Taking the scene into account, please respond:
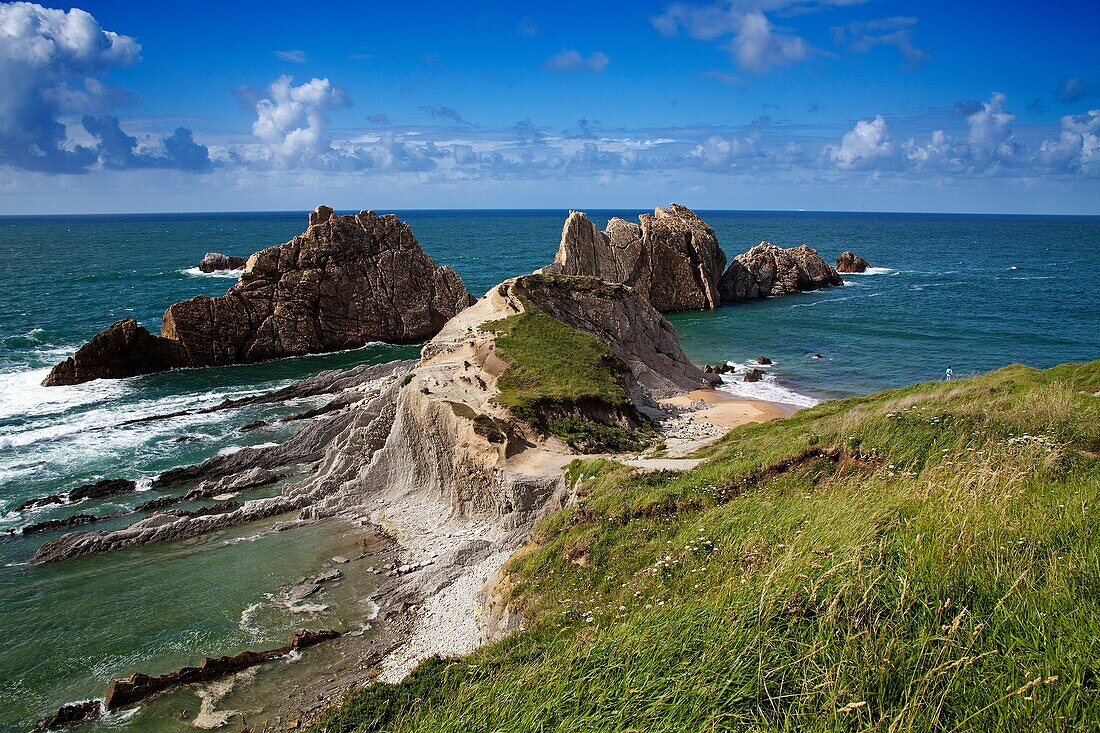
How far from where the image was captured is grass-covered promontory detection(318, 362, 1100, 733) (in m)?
7.37

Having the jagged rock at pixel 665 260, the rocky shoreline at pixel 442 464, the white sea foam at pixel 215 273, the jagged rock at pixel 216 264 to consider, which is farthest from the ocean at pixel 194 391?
the jagged rock at pixel 216 264

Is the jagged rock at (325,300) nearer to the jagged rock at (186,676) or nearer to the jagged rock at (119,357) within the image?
the jagged rock at (119,357)

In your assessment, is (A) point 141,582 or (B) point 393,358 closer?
(A) point 141,582

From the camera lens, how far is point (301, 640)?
18047 mm

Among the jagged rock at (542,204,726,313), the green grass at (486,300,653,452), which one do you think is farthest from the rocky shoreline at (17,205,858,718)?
the jagged rock at (542,204,726,313)

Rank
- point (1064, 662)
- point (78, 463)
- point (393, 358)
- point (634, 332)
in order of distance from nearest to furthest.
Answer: point (1064, 662)
point (78, 463)
point (634, 332)
point (393, 358)

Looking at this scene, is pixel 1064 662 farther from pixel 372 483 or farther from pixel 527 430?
pixel 372 483

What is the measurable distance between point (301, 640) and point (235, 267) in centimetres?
10213

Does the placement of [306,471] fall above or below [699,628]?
below

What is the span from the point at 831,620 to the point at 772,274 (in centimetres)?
8456

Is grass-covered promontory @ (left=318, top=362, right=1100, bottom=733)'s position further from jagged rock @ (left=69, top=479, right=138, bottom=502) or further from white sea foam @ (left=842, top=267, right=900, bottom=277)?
white sea foam @ (left=842, top=267, right=900, bottom=277)

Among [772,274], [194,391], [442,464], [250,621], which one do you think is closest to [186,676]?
[250,621]

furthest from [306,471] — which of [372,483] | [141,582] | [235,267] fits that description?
[235,267]

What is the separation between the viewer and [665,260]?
260 feet
